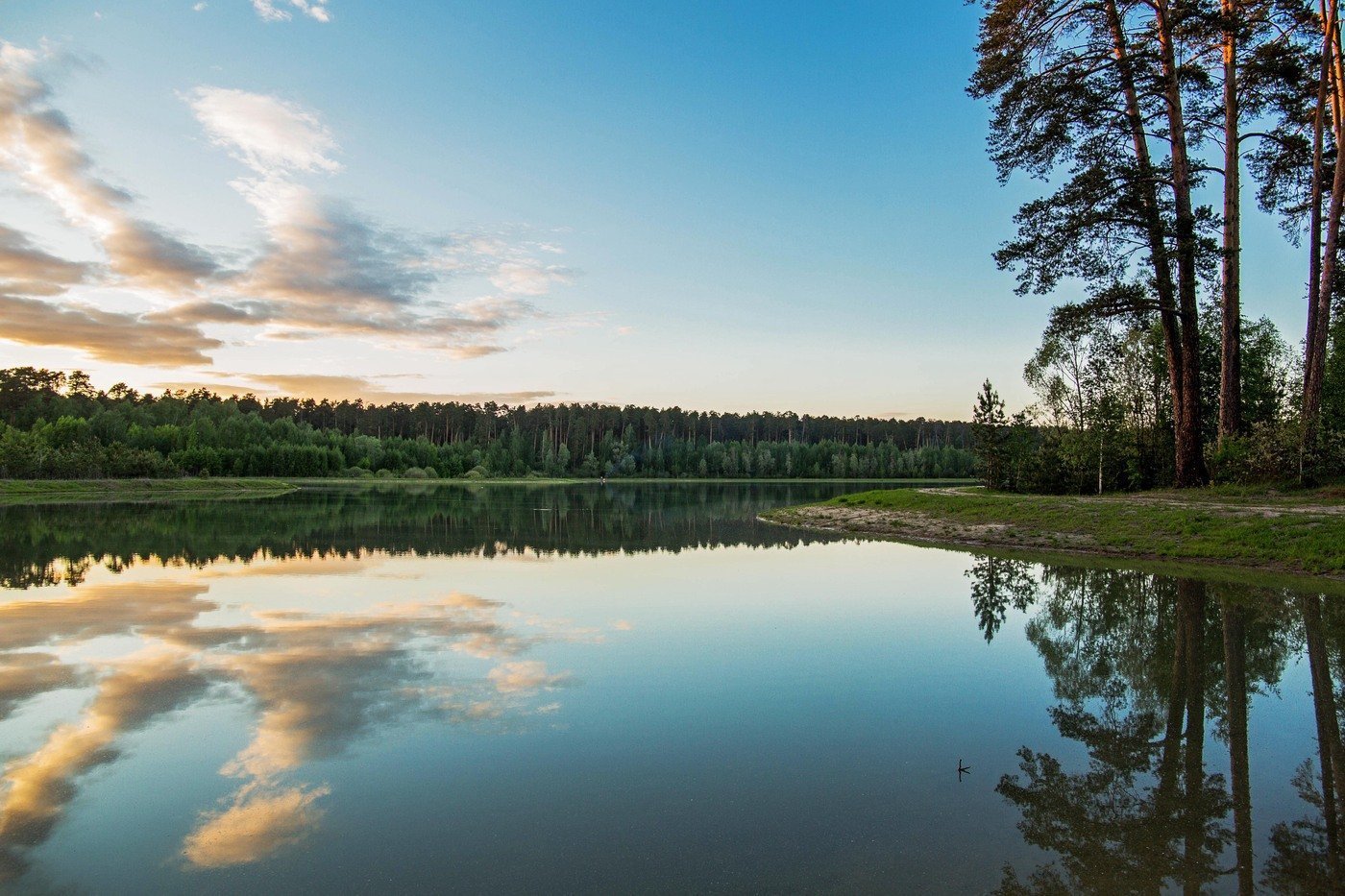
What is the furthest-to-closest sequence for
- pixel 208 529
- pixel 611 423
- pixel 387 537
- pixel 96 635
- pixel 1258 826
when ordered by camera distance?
pixel 611 423
pixel 208 529
pixel 387 537
pixel 96 635
pixel 1258 826

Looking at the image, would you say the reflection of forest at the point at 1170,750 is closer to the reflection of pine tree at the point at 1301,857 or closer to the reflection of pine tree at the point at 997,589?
the reflection of pine tree at the point at 1301,857

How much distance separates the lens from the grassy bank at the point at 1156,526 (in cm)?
1680

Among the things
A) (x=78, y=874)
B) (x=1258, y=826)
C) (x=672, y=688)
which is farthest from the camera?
(x=672, y=688)

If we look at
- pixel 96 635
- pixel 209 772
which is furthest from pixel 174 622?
pixel 209 772

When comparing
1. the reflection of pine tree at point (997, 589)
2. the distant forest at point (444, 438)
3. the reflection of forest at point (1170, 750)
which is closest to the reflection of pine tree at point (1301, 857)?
the reflection of forest at point (1170, 750)

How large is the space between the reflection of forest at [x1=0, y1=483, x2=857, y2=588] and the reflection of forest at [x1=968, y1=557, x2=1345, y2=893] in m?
14.4

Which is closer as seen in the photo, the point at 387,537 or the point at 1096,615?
the point at 1096,615

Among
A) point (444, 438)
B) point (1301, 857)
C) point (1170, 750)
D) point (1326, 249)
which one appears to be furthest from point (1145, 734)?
point (444, 438)

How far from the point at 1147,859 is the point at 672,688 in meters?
4.69

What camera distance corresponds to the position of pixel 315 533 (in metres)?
28.3

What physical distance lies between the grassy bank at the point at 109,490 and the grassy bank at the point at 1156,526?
5031 centimetres

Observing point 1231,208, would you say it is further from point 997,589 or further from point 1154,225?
point 997,589

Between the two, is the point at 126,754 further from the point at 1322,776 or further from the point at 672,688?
the point at 1322,776

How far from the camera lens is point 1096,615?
491 inches
